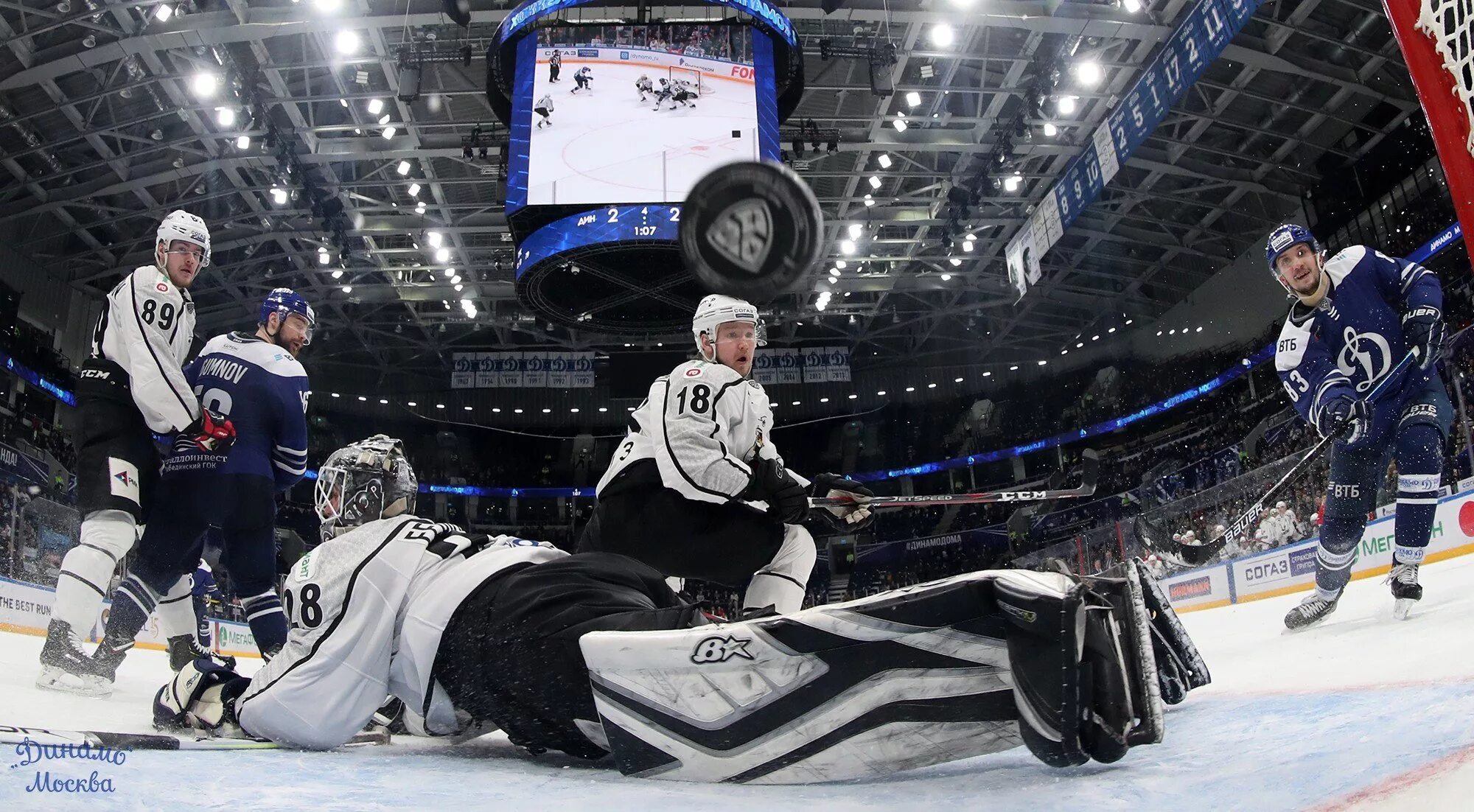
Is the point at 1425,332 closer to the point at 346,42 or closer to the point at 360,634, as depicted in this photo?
the point at 360,634

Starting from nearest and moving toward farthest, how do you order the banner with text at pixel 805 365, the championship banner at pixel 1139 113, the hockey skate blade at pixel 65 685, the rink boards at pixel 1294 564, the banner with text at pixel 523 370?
the hockey skate blade at pixel 65 685, the rink boards at pixel 1294 564, the championship banner at pixel 1139 113, the banner with text at pixel 805 365, the banner with text at pixel 523 370

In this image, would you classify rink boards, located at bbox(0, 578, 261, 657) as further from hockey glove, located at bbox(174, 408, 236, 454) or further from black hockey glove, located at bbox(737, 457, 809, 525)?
black hockey glove, located at bbox(737, 457, 809, 525)

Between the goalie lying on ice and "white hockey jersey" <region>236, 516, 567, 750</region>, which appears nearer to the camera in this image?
the goalie lying on ice

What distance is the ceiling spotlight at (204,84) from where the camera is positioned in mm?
10562

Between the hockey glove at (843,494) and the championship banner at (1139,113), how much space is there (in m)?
5.94

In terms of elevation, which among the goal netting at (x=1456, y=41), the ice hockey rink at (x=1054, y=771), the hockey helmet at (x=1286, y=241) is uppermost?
the hockey helmet at (x=1286, y=241)

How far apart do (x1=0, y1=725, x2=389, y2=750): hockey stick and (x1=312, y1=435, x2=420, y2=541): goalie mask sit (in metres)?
0.49

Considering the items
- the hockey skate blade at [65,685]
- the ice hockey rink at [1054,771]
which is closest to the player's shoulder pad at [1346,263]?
the ice hockey rink at [1054,771]

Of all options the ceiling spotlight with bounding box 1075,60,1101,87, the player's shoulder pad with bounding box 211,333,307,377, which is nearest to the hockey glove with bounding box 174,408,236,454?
the player's shoulder pad with bounding box 211,333,307,377

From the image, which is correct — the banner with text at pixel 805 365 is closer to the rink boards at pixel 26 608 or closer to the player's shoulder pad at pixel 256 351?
the rink boards at pixel 26 608

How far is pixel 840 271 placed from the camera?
16594mm

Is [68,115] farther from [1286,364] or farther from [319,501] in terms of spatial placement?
[1286,364]

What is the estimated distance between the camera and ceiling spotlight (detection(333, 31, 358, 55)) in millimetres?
10125

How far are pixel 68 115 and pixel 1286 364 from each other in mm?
14299
